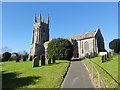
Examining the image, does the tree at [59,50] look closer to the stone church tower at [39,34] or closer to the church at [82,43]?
the church at [82,43]

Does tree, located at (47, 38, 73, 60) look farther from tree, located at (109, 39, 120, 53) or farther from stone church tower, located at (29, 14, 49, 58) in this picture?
stone church tower, located at (29, 14, 49, 58)

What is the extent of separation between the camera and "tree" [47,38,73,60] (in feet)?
121

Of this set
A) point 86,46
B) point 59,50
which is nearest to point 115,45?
point 86,46

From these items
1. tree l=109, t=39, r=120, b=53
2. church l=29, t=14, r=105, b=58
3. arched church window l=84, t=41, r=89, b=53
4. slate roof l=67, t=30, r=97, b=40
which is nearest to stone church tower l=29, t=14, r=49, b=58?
church l=29, t=14, r=105, b=58

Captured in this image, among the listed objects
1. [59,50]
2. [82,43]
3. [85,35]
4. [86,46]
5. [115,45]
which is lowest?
[59,50]

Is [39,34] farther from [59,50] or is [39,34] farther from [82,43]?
[59,50]

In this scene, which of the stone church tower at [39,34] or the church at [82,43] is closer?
the church at [82,43]

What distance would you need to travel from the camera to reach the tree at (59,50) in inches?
1454

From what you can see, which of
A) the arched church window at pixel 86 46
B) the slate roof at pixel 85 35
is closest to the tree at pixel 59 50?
the slate roof at pixel 85 35

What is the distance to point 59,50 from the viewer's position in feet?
123

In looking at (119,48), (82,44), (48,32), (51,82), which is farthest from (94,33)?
(51,82)

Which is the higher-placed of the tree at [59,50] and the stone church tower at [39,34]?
the stone church tower at [39,34]

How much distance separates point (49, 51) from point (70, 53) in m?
4.03

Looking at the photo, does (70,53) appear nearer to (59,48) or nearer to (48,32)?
(59,48)
